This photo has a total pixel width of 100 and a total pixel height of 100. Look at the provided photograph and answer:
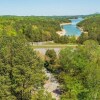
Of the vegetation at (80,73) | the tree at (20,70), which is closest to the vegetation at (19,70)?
the tree at (20,70)

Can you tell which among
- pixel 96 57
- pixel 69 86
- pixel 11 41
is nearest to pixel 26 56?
pixel 11 41

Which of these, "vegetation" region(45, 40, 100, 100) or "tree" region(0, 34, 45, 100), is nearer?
"tree" region(0, 34, 45, 100)

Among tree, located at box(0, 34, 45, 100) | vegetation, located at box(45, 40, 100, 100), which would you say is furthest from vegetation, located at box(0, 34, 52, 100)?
vegetation, located at box(45, 40, 100, 100)

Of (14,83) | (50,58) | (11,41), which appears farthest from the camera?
(50,58)

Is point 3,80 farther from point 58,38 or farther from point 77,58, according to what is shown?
point 58,38

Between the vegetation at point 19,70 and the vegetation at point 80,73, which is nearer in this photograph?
the vegetation at point 19,70

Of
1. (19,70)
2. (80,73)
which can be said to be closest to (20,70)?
(19,70)

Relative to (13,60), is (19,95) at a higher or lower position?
lower

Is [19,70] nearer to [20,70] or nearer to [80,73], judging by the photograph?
[20,70]

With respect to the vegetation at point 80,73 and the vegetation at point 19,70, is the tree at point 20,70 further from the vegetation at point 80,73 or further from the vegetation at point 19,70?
the vegetation at point 80,73

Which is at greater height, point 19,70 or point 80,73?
point 19,70

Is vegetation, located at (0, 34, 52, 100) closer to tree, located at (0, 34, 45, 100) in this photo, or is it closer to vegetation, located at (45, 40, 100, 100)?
tree, located at (0, 34, 45, 100)
